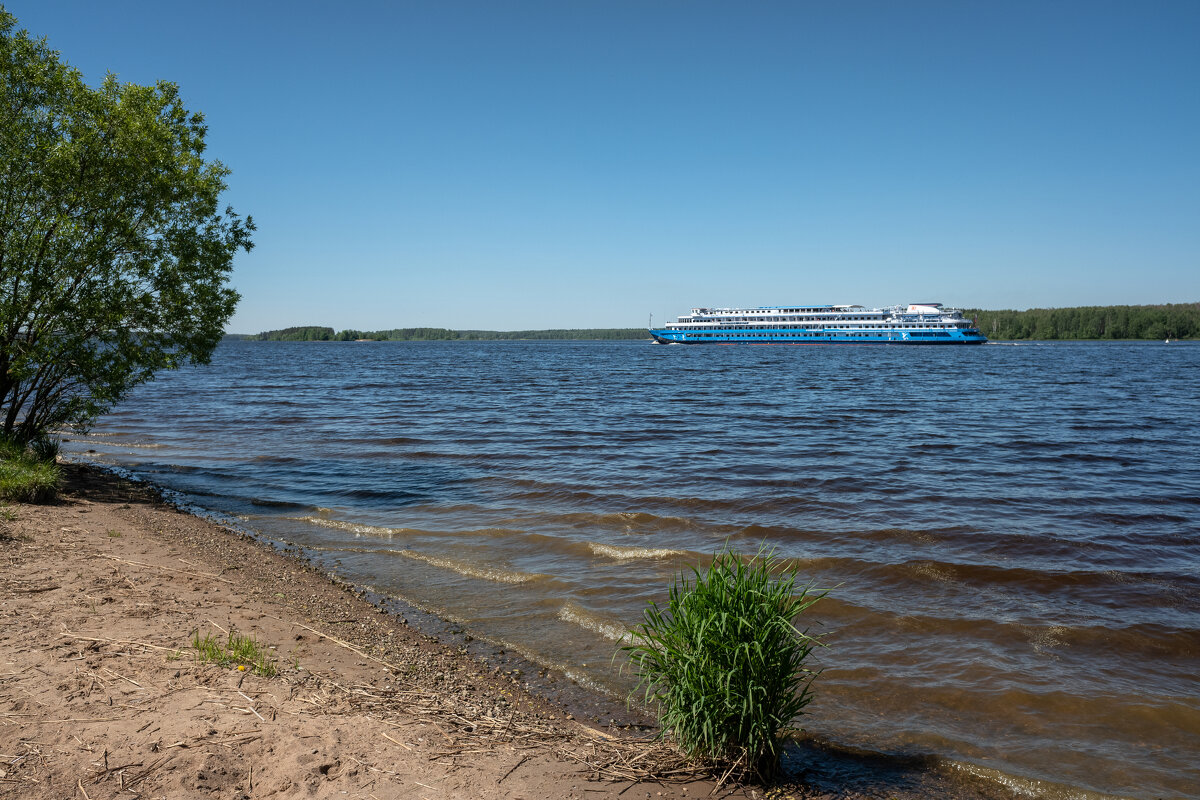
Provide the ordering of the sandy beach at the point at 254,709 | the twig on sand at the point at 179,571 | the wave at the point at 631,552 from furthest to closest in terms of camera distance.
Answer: the wave at the point at 631,552 < the twig on sand at the point at 179,571 < the sandy beach at the point at 254,709

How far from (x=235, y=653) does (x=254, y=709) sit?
3.69 ft

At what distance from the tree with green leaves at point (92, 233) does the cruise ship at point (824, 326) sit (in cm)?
11993

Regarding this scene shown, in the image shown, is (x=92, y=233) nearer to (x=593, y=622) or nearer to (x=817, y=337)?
(x=593, y=622)

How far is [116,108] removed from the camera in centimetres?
1223

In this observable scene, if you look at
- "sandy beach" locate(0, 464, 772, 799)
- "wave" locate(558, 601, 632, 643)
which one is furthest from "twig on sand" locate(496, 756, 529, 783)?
"wave" locate(558, 601, 632, 643)

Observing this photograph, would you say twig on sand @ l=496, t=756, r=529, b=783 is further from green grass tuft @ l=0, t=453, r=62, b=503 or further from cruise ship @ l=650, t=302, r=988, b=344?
cruise ship @ l=650, t=302, r=988, b=344

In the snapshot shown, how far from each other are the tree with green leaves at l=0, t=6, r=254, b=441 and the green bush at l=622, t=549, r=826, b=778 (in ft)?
41.0

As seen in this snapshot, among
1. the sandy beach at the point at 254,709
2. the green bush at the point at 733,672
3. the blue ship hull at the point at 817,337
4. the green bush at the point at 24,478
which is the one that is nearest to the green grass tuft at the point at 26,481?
the green bush at the point at 24,478

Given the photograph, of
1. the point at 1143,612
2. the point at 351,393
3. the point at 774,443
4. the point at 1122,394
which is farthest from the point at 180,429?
the point at 1122,394

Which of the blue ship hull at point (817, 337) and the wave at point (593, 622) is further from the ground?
the blue ship hull at point (817, 337)

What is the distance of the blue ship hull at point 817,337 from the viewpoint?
11694 cm

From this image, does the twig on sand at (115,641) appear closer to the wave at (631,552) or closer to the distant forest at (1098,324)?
the wave at (631,552)

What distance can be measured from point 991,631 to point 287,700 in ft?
25.5

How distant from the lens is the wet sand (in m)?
4.20
